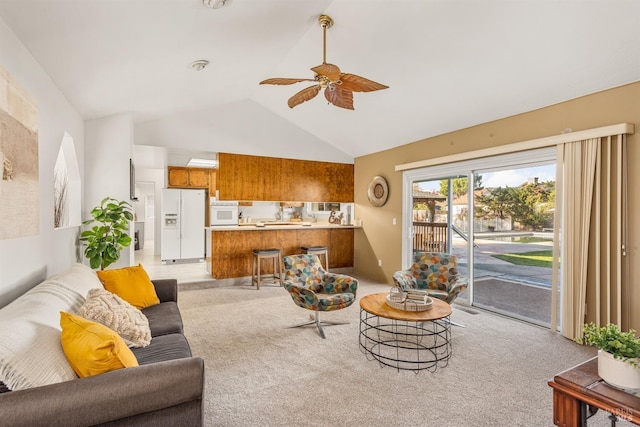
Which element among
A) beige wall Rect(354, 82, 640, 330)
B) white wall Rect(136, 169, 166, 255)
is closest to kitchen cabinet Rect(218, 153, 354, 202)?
beige wall Rect(354, 82, 640, 330)

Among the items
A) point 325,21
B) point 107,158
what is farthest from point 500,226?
point 107,158

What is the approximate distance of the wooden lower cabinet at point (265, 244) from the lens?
5703 millimetres

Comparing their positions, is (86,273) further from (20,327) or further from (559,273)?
(559,273)

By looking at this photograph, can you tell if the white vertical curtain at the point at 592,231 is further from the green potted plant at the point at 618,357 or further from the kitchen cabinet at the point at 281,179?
the kitchen cabinet at the point at 281,179

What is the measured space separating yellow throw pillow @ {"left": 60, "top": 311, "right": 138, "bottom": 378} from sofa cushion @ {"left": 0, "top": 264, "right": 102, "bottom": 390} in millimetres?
46

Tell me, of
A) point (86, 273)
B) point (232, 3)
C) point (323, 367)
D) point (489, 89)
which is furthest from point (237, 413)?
point (489, 89)

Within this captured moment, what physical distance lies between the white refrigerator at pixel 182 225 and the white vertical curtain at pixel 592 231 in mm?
7119

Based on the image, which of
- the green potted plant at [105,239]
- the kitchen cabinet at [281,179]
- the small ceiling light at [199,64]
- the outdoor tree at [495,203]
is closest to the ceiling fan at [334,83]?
the small ceiling light at [199,64]

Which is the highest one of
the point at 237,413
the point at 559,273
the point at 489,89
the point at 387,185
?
the point at 489,89

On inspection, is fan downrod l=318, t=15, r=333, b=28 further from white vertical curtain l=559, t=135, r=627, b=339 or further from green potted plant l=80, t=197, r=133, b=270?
green potted plant l=80, t=197, r=133, b=270

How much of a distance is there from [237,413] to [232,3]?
2.84m

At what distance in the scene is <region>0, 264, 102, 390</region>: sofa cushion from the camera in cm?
127

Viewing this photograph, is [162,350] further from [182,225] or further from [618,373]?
[182,225]

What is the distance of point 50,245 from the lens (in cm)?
292
